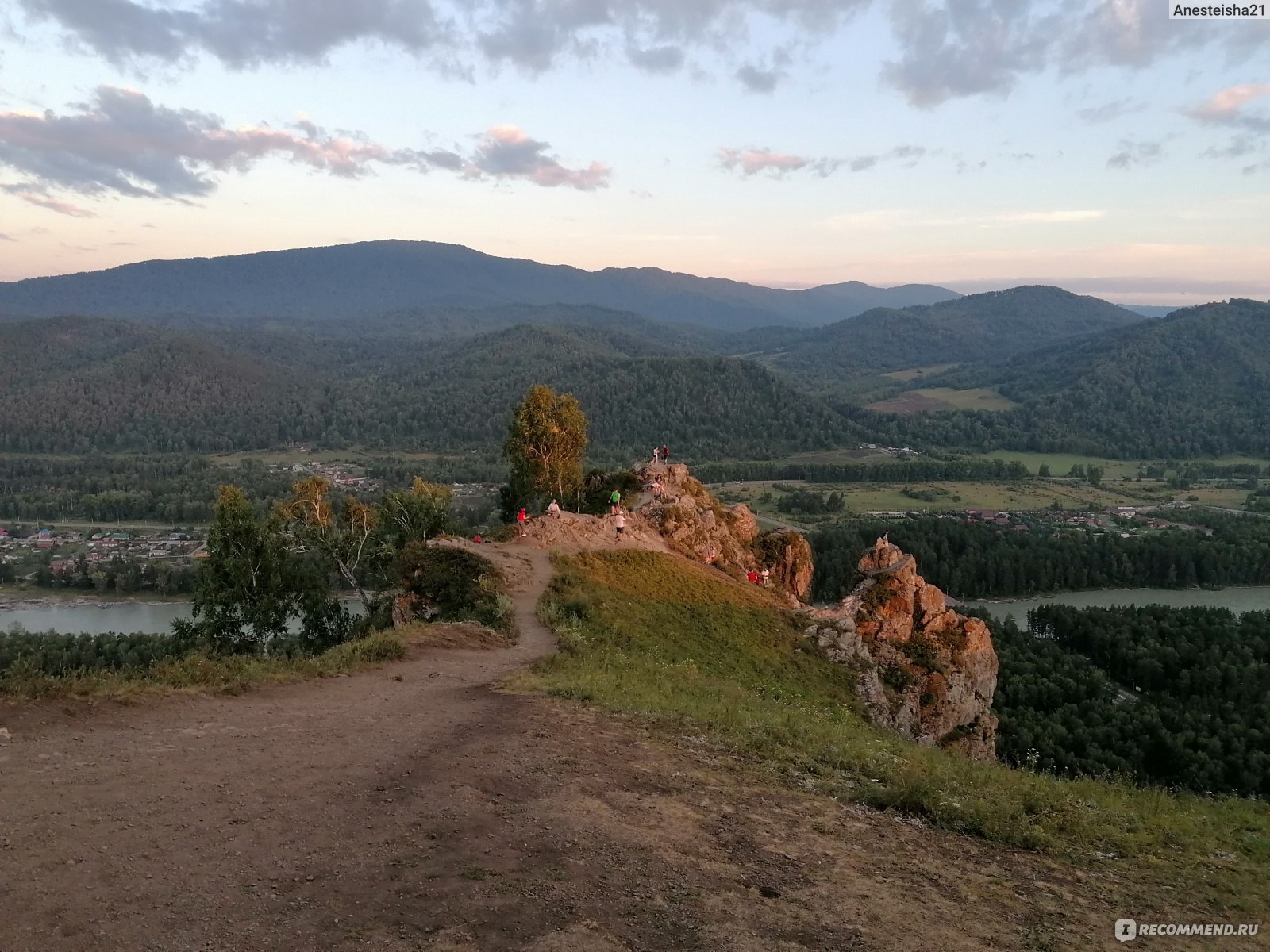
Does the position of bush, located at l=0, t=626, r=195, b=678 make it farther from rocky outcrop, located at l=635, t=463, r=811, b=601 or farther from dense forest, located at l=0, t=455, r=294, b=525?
dense forest, located at l=0, t=455, r=294, b=525

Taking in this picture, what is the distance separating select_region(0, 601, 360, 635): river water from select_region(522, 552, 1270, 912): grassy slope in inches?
2286

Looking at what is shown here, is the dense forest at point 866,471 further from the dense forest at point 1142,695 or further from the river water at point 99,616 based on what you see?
the river water at point 99,616

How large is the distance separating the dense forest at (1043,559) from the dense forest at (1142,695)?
1464 centimetres

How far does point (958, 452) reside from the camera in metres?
190

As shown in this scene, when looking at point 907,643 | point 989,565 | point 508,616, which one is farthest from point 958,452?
point 508,616

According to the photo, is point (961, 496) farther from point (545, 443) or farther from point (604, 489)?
point (545, 443)

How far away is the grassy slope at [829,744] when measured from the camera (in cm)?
1052

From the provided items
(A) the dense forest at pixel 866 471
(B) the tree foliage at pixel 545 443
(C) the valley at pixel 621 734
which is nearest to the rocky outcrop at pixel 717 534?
(C) the valley at pixel 621 734

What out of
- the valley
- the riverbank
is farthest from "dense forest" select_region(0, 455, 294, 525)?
the valley

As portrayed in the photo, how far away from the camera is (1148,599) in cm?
8794

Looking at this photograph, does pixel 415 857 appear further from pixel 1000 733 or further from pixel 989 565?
pixel 989 565

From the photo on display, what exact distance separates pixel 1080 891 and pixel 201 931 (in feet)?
32.3

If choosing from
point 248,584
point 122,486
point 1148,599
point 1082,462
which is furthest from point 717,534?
point 1082,462

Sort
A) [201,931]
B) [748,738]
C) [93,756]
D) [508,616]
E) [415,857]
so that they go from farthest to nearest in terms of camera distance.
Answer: [508,616]
[748,738]
[93,756]
[415,857]
[201,931]
